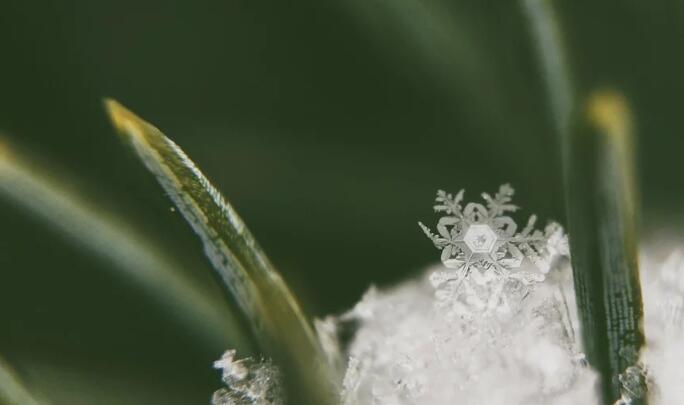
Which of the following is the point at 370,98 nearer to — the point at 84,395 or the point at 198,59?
the point at 198,59

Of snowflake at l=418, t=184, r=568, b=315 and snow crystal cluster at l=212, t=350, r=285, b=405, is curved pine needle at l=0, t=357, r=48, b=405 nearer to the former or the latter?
snow crystal cluster at l=212, t=350, r=285, b=405

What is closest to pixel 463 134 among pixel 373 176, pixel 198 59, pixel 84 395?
pixel 373 176

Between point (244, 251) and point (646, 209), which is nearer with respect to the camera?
point (244, 251)

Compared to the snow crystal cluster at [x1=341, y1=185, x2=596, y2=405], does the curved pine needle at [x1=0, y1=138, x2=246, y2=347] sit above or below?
above

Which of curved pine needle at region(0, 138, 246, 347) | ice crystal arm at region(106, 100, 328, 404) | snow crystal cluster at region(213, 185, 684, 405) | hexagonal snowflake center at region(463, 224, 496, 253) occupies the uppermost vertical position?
curved pine needle at region(0, 138, 246, 347)

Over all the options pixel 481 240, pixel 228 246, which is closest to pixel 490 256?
pixel 481 240

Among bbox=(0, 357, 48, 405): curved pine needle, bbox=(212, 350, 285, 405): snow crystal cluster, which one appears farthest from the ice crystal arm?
bbox=(0, 357, 48, 405): curved pine needle
